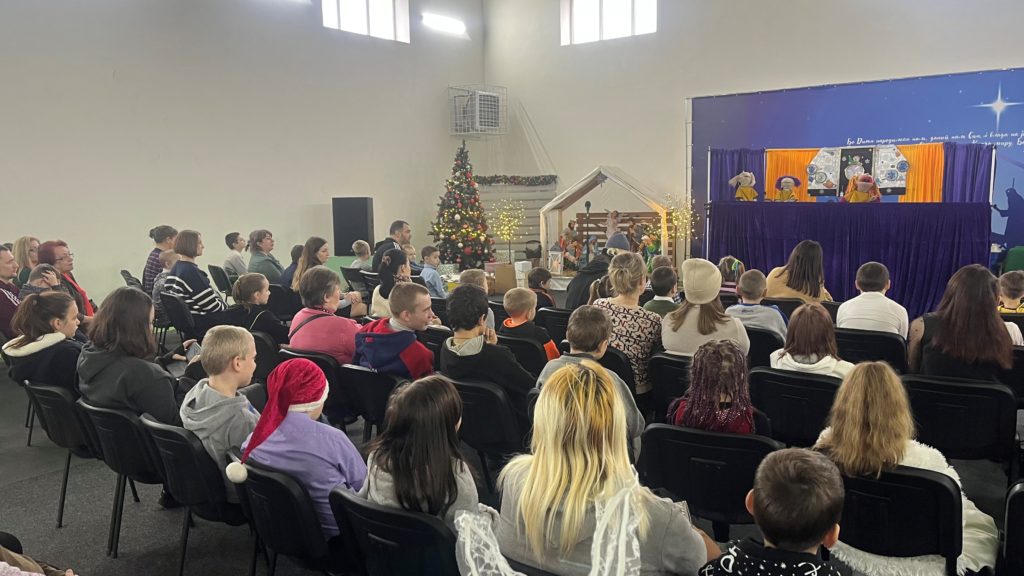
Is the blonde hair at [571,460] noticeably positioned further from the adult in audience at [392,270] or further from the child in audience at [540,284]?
the adult in audience at [392,270]

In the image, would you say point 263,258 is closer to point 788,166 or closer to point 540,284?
point 540,284

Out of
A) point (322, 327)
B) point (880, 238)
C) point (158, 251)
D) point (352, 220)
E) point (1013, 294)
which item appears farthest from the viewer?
point (352, 220)

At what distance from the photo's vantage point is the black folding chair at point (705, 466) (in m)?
2.53

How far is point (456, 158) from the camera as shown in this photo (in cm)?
1231

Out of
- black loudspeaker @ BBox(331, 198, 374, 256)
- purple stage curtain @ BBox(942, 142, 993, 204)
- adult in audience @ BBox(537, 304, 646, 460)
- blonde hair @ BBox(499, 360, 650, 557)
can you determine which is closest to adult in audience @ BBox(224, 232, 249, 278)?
black loudspeaker @ BBox(331, 198, 374, 256)

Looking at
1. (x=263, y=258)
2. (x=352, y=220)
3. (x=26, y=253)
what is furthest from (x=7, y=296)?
(x=352, y=220)

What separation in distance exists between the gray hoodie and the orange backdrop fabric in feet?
30.7

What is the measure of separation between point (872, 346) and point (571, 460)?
314 centimetres

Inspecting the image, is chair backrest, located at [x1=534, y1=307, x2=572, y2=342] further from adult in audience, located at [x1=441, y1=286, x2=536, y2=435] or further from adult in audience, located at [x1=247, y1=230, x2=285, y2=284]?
adult in audience, located at [x1=247, y1=230, x2=285, y2=284]

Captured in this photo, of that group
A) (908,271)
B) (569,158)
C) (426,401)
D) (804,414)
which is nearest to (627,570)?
(426,401)

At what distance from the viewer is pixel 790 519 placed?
160 cm

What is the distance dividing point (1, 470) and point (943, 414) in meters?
5.26

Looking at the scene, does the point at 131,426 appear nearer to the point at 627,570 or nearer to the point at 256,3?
the point at 627,570

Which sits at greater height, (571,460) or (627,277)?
(627,277)
